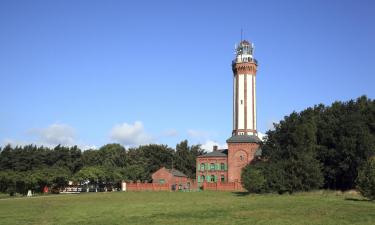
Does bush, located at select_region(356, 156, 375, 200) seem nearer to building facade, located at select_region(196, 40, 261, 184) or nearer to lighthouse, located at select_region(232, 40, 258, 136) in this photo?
building facade, located at select_region(196, 40, 261, 184)

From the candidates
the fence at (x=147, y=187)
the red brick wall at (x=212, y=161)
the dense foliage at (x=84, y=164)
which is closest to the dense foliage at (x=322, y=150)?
the red brick wall at (x=212, y=161)

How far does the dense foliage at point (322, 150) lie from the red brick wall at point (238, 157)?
19.3 metres

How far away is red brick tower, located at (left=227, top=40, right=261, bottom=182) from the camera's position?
7619 cm

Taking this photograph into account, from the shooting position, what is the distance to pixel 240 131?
255 feet

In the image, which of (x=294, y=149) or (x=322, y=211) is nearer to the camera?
(x=322, y=211)

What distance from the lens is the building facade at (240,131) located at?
251ft

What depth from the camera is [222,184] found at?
71500 mm

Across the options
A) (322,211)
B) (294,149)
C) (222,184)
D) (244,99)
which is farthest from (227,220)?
Answer: (244,99)

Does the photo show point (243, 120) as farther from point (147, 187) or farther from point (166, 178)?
point (147, 187)

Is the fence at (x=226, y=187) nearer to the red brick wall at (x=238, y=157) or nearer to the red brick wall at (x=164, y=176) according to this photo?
the red brick wall at (x=238, y=157)

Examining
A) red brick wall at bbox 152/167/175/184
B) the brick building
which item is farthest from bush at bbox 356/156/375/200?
red brick wall at bbox 152/167/175/184

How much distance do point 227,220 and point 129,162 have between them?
7612cm

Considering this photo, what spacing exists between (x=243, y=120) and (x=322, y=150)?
85.2ft

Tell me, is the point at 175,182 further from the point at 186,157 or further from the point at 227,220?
the point at 227,220
